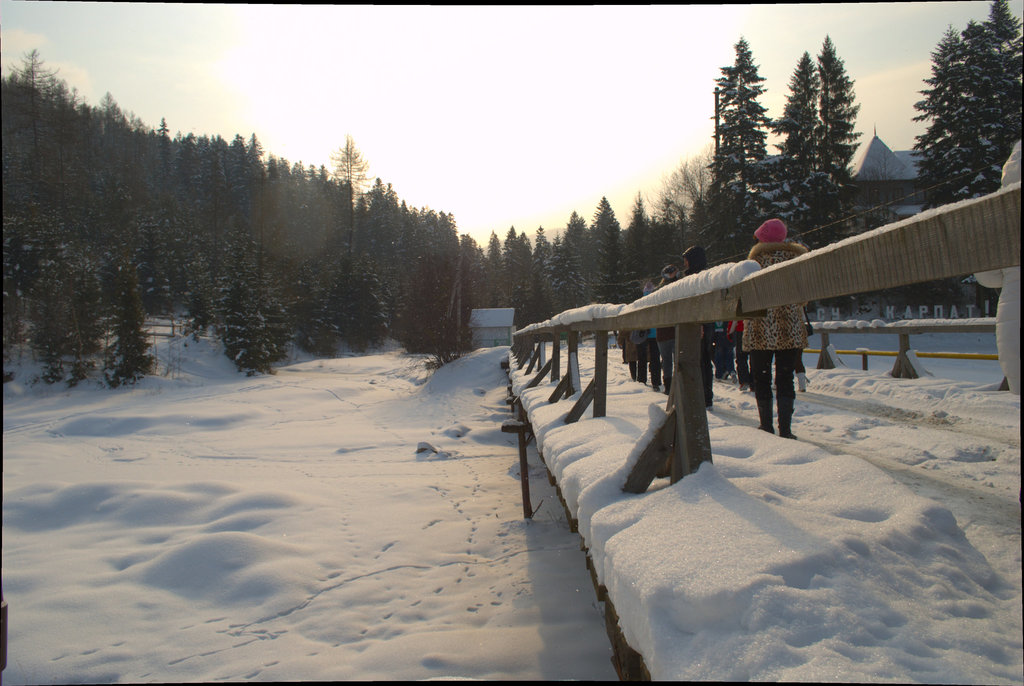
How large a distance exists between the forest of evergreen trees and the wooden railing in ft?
28.5

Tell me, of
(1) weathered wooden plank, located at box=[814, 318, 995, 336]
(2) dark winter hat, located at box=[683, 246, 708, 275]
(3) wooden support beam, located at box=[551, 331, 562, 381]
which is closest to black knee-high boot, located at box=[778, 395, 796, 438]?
(2) dark winter hat, located at box=[683, 246, 708, 275]

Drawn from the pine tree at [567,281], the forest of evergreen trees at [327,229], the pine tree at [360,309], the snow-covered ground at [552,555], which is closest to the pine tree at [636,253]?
the forest of evergreen trees at [327,229]

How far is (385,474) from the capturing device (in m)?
7.22

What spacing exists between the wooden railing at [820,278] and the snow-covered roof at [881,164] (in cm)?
4520

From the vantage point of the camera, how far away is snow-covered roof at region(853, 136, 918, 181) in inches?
1549

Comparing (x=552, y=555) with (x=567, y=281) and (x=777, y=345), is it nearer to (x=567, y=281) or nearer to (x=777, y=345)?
(x=777, y=345)

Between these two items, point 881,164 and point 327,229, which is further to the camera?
point 327,229

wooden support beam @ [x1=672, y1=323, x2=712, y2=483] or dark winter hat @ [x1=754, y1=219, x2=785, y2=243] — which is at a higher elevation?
dark winter hat @ [x1=754, y1=219, x2=785, y2=243]

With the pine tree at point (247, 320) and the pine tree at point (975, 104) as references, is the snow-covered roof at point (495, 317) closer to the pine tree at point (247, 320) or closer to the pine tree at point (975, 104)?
the pine tree at point (247, 320)

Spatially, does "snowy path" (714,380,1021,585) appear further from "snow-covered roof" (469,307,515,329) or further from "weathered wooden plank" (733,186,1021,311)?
"snow-covered roof" (469,307,515,329)

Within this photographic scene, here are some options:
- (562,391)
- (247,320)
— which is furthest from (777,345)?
(247,320)

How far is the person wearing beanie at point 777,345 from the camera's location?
12.9ft

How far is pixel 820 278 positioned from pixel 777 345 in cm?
275

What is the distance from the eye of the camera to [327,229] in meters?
61.2
